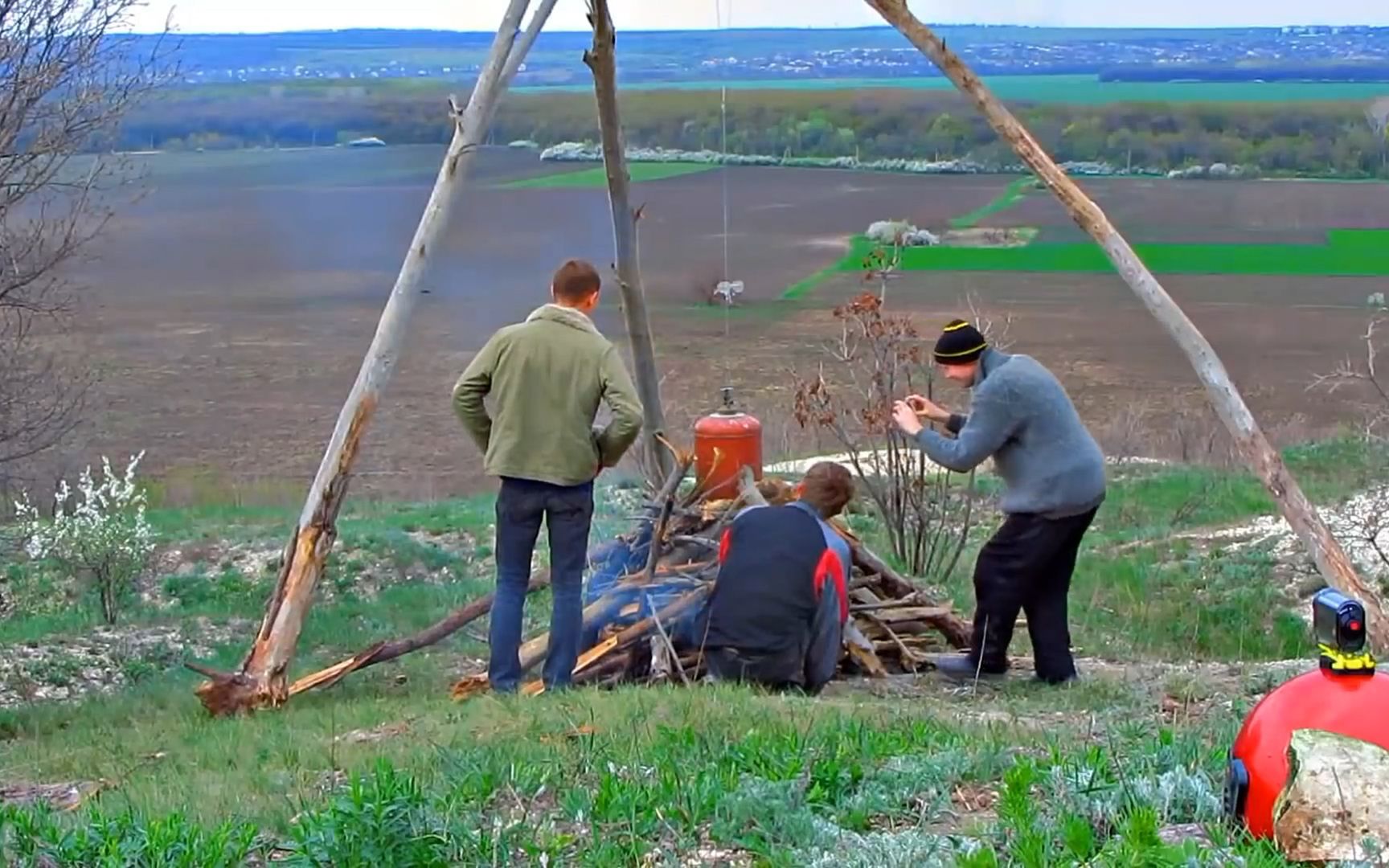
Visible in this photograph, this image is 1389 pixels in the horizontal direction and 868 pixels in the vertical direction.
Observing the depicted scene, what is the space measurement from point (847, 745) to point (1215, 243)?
91.4 feet

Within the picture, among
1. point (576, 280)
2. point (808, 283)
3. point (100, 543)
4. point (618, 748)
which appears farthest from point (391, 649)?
point (808, 283)

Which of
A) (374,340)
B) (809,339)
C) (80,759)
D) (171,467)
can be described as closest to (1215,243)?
(809,339)

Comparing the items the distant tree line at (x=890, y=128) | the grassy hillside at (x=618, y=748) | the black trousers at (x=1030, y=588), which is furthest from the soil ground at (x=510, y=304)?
the black trousers at (x=1030, y=588)

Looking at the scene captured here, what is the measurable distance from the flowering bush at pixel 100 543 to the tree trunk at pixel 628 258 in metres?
3.74

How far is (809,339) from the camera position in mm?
23188

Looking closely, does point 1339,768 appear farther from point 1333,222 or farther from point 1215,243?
point 1333,222

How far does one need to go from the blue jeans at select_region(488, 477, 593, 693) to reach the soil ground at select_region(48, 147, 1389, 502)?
446 cm

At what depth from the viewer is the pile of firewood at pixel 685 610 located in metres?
7.31

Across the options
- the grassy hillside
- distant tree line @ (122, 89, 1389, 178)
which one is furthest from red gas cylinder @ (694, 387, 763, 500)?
distant tree line @ (122, 89, 1389, 178)

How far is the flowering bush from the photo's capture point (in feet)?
34.2

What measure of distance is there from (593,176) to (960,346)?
5.98 m

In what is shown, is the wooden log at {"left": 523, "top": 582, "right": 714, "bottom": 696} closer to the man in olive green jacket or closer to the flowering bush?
the man in olive green jacket

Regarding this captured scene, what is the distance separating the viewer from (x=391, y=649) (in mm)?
7789

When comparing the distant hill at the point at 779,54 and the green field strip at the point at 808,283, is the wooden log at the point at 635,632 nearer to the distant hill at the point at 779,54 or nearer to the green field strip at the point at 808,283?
the distant hill at the point at 779,54
